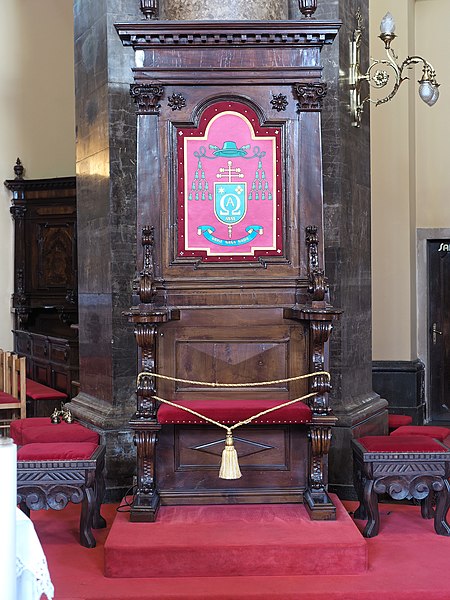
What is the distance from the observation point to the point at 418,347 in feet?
29.7

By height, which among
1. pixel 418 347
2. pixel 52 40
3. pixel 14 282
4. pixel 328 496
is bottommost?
pixel 328 496

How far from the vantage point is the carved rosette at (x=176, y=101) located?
493 centimetres

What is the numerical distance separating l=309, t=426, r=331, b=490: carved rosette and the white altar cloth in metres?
2.37

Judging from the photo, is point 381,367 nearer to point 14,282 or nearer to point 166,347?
point 166,347

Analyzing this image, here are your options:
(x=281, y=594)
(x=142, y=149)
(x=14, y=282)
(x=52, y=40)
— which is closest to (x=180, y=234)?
(x=142, y=149)

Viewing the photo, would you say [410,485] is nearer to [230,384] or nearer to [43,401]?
[230,384]

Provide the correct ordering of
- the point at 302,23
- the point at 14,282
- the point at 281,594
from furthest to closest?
1. the point at 14,282
2. the point at 302,23
3. the point at 281,594

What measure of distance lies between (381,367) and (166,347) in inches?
161

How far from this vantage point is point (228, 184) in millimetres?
5000

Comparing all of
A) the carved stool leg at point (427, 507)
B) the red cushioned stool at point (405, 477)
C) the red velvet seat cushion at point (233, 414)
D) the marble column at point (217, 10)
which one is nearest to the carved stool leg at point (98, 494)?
the red velvet seat cushion at point (233, 414)

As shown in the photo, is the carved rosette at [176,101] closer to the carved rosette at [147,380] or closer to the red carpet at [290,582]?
the carved rosette at [147,380]

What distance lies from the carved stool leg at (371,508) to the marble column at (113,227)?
1.74m

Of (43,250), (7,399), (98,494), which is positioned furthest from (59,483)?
(43,250)

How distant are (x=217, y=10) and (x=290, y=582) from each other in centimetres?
345
